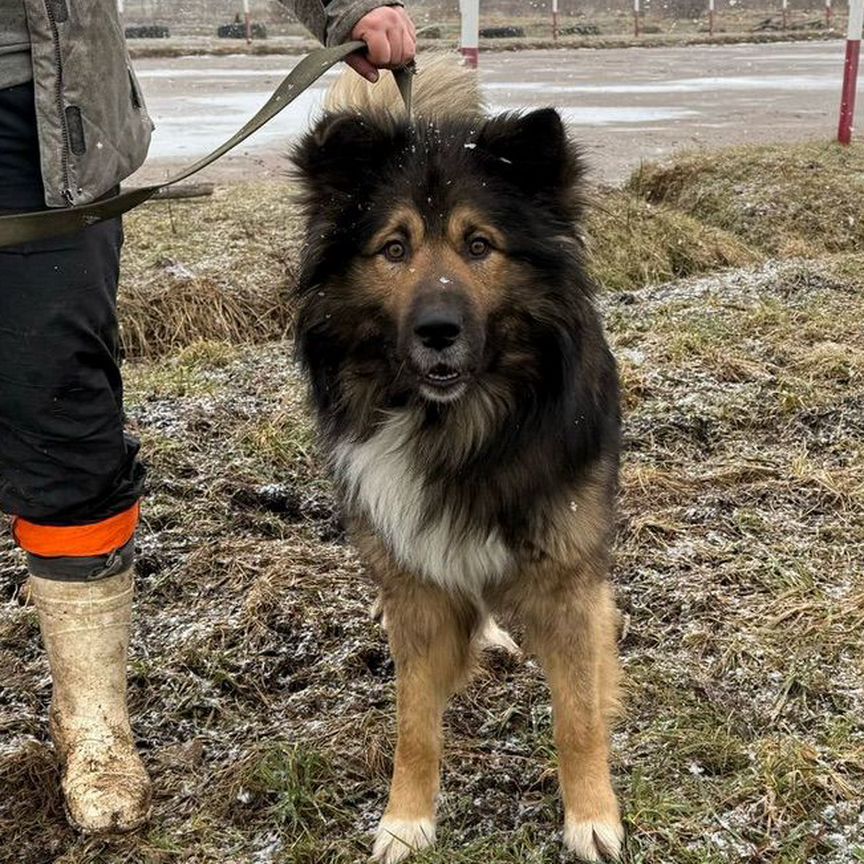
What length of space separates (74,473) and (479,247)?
99cm

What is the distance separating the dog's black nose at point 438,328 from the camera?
2076 millimetres

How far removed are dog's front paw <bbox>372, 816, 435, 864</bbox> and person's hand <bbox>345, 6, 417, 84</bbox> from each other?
5.60 feet

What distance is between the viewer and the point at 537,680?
2.91 meters

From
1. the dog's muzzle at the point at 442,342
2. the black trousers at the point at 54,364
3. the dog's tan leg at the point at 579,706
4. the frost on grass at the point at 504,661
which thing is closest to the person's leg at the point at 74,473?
the black trousers at the point at 54,364

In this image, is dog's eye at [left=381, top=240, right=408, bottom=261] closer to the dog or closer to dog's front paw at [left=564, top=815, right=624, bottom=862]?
the dog

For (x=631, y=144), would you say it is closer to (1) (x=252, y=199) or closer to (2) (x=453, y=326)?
(1) (x=252, y=199)

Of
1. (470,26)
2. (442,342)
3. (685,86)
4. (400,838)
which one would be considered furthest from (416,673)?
(685,86)

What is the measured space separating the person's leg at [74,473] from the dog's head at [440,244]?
476mm

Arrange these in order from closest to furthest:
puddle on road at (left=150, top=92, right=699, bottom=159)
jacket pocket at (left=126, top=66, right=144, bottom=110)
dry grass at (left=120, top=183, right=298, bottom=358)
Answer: jacket pocket at (left=126, top=66, right=144, bottom=110)
dry grass at (left=120, top=183, right=298, bottom=358)
puddle on road at (left=150, top=92, right=699, bottom=159)

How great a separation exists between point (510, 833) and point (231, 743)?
30.4 inches

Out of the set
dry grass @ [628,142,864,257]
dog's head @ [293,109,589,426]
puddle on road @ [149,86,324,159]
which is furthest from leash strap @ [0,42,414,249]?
puddle on road @ [149,86,324,159]

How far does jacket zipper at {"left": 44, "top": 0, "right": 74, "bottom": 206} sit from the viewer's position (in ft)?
6.46

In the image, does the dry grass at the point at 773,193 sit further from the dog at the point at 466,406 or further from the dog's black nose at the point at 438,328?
the dog's black nose at the point at 438,328

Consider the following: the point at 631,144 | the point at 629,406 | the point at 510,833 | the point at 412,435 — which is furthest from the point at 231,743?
the point at 631,144
